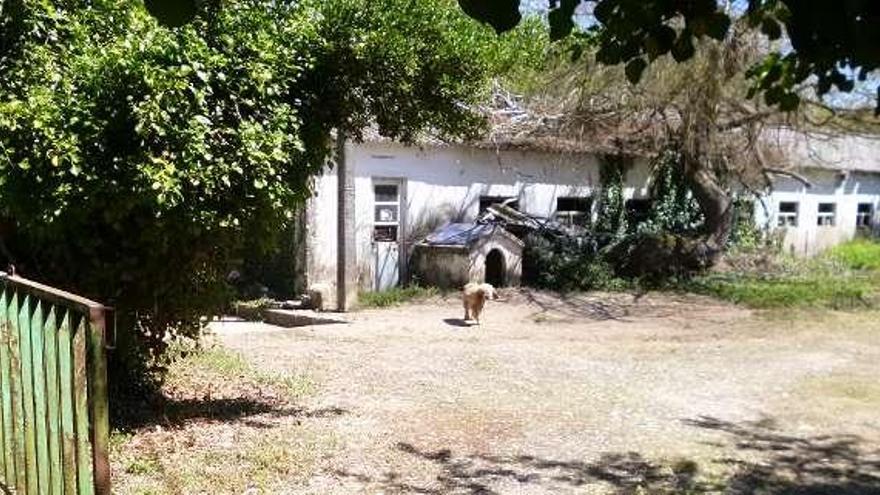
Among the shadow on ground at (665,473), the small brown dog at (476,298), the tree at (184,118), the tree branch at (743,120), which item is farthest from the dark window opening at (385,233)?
the shadow on ground at (665,473)

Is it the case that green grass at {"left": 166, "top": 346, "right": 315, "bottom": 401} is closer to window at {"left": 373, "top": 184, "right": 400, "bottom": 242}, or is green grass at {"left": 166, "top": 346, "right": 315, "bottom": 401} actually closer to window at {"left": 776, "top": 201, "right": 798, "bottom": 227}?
window at {"left": 373, "top": 184, "right": 400, "bottom": 242}

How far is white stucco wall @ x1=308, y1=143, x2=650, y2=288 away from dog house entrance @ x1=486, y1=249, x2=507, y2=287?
1.31 m

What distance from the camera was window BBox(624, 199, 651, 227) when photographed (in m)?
21.0

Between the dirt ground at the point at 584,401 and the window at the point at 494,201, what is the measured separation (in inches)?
183

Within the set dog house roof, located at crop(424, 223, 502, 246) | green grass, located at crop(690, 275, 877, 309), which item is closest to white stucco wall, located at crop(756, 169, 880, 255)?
green grass, located at crop(690, 275, 877, 309)

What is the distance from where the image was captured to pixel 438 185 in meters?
17.8

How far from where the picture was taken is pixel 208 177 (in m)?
6.11

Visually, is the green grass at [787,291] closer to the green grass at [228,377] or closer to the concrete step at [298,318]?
the concrete step at [298,318]

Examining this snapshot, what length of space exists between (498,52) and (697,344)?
21.4 feet

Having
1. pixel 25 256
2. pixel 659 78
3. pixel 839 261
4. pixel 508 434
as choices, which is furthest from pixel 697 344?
pixel 839 261

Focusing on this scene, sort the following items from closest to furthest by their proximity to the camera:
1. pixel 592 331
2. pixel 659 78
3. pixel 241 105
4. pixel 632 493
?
1. pixel 632 493
2. pixel 241 105
3. pixel 592 331
4. pixel 659 78

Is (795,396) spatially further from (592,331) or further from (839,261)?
(839,261)

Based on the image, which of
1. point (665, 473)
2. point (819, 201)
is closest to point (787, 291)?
point (819, 201)

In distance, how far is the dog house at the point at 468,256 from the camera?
1670cm
